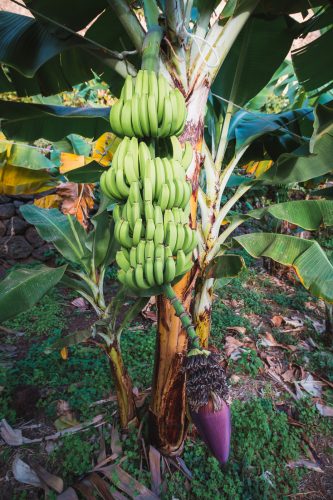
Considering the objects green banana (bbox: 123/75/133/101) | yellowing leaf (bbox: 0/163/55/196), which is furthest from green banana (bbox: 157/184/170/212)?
yellowing leaf (bbox: 0/163/55/196)

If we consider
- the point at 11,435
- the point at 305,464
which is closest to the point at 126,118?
the point at 11,435

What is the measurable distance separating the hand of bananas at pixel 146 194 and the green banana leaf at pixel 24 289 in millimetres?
530

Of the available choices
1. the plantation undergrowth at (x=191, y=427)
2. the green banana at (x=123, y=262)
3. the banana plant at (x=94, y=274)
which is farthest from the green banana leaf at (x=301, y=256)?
the plantation undergrowth at (x=191, y=427)

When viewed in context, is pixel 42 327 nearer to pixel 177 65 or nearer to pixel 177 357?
pixel 177 357

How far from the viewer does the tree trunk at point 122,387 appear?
1432 mm

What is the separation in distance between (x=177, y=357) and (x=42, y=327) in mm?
1720

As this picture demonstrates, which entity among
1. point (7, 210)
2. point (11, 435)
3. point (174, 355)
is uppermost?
point (7, 210)

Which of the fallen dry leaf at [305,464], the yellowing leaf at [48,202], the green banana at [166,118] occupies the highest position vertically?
the yellowing leaf at [48,202]

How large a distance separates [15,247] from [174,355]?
282cm

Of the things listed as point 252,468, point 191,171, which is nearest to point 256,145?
point 191,171

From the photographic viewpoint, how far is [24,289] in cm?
111

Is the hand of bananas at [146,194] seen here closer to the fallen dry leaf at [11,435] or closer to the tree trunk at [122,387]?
the tree trunk at [122,387]

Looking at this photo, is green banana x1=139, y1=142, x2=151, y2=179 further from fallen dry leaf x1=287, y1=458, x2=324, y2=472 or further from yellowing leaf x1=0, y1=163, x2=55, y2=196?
fallen dry leaf x1=287, y1=458, x2=324, y2=472

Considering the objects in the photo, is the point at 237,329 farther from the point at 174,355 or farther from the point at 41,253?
the point at 41,253
